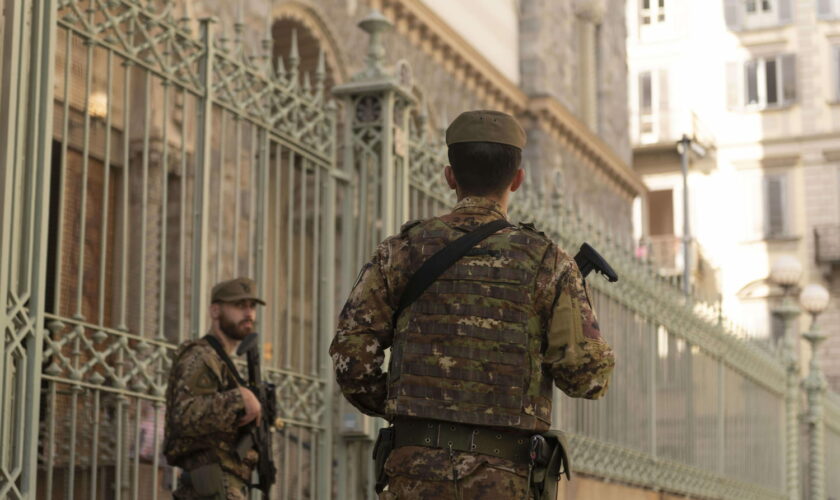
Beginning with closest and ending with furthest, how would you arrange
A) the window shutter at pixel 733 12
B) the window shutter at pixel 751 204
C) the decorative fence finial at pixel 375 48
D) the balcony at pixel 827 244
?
1. the decorative fence finial at pixel 375 48
2. the balcony at pixel 827 244
3. the window shutter at pixel 751 204
4. the window shutter at pixel 733 12

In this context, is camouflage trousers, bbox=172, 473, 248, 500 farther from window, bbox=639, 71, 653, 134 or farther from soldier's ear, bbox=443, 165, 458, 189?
window, bbox=639, 71, 653, 134

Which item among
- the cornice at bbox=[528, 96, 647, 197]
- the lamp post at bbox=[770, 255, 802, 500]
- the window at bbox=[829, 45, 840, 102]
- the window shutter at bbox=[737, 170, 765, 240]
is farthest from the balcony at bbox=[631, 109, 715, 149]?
the lamp post at bbox=[770, 255, 802, 500]

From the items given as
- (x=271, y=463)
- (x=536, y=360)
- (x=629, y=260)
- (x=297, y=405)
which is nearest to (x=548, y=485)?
(x=536, y=360)

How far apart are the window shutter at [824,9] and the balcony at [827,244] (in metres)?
6.00

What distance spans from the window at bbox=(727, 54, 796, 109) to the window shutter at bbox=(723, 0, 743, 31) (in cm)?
124

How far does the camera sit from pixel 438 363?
14.6 feet

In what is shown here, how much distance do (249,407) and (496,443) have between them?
7.32 ft

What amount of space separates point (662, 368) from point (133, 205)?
4.64 meters

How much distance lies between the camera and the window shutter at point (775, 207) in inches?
1612

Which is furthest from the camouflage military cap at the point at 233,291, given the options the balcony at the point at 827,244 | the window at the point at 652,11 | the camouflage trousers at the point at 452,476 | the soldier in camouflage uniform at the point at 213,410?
the window at the point at 652,11

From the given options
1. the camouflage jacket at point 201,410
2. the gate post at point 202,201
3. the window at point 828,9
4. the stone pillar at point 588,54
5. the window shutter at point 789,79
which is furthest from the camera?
the window at point 828,9

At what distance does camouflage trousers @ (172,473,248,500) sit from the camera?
21.3 feet

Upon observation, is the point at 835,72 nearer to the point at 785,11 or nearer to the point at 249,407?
the point at 785,11

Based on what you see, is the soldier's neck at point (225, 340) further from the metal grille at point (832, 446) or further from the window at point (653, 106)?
the window at point (653, 106)
